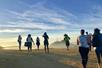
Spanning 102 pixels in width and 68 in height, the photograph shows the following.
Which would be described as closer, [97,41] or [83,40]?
[83,40]

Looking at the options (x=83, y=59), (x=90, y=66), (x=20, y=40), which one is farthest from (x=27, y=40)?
(x=83, y=59)

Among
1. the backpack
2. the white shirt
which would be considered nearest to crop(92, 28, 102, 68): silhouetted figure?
the backpack

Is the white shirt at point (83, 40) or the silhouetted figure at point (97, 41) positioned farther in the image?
the silhouetted figure at point (97, 41)

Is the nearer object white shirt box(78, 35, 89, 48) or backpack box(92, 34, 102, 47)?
white shirt box(78, 35, 89, 48)

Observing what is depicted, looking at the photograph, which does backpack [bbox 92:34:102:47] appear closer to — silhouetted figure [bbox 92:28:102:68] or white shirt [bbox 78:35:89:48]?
silhouetted figure [bbox 92:28:102:68]

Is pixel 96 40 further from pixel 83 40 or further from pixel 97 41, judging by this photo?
pixel 83 40

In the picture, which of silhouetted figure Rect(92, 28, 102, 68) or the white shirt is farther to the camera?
silhouetted figure Rect(92, 28, 102, 68)

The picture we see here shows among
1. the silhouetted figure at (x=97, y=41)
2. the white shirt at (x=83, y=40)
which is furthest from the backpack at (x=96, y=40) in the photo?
the white shirt at (x=83, y=40)

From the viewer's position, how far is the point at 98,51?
22375mm

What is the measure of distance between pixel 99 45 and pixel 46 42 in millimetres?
18272

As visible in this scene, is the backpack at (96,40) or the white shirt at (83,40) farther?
the backpack at (96,40)

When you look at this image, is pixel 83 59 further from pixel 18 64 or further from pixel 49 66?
pixel 18 64

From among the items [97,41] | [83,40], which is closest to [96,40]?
[97,41]

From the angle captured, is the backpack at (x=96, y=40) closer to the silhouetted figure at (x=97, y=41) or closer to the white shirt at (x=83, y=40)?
the silhouetted figure at (x=97, y=41)
